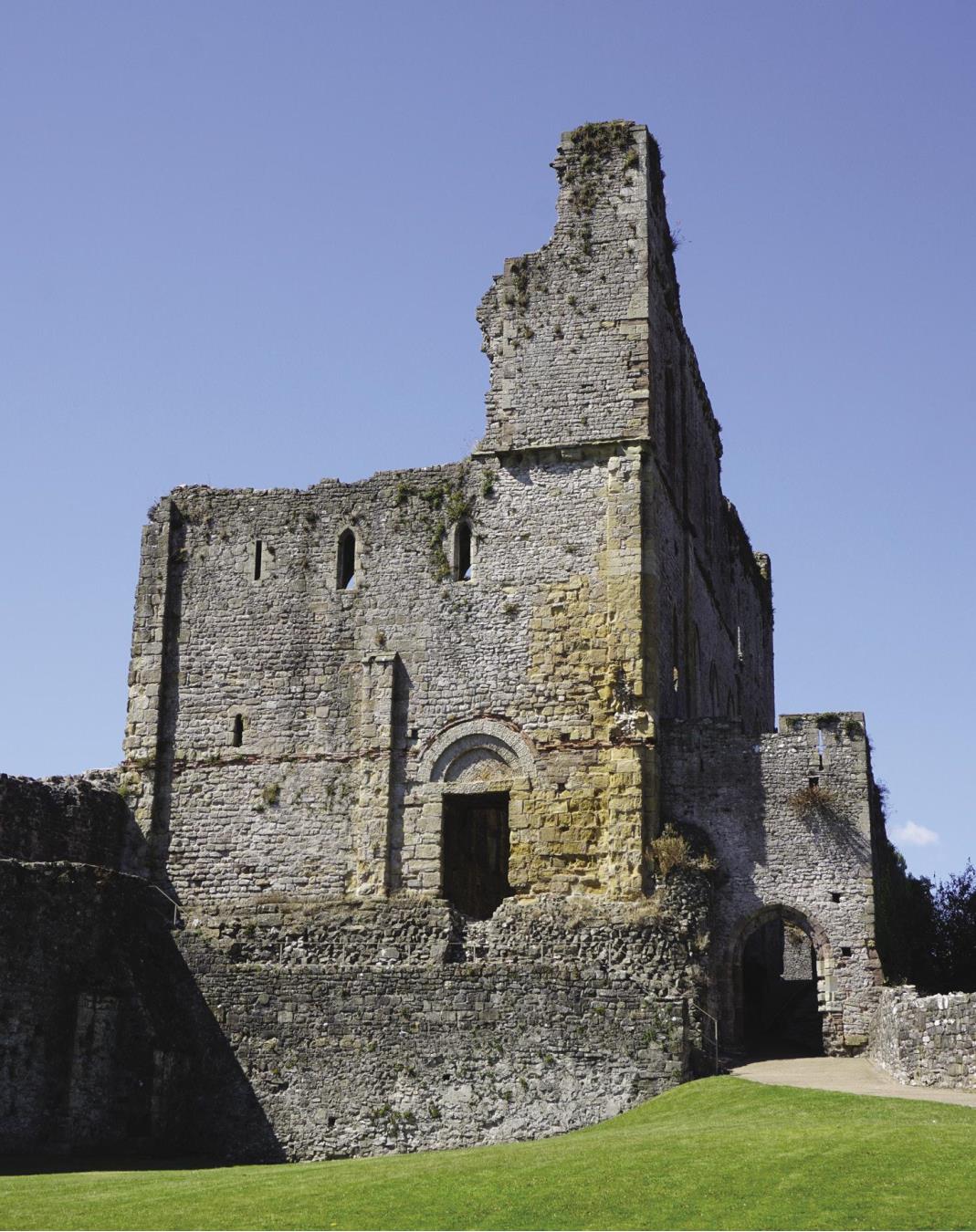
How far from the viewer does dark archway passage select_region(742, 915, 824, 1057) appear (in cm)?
3189

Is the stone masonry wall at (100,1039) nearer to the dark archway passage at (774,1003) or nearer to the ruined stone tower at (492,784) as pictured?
the ruined stone tower at (492,784)

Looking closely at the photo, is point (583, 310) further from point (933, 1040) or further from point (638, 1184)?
point (638, 1184)

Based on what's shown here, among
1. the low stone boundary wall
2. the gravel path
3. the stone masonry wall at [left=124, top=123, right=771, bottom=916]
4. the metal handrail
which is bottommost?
the gravel path

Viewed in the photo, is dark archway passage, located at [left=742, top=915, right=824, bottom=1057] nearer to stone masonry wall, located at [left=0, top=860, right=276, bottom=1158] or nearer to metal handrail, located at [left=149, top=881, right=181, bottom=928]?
stone masonry wall, located at [left=0, top=860, right=276, bottom=1158]

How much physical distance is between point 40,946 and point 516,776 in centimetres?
889

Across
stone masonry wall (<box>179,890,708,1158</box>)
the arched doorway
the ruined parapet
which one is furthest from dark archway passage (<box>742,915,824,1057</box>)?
the ruined parapet

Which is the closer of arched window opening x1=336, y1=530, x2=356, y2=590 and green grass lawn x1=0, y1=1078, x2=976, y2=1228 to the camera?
green grass lawn x1=0, y1=1078, x2=976, y2=1228

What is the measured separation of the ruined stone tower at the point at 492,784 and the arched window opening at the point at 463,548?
5cm

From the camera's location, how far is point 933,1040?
24469mm

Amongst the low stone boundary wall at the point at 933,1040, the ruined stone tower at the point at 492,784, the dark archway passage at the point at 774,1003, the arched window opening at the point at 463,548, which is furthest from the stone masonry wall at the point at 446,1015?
the arched window opening at the point at 463,548

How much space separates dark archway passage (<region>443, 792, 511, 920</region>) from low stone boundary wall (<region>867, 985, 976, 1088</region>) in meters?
8.96

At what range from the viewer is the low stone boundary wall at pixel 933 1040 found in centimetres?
2372

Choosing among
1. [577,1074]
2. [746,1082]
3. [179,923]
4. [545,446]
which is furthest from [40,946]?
[545,446]

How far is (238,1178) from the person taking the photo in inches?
914
